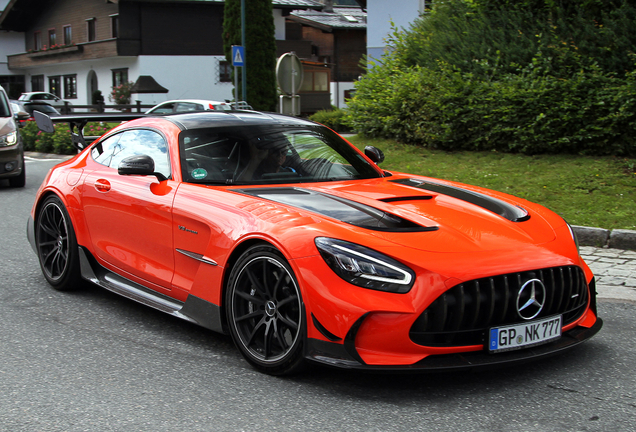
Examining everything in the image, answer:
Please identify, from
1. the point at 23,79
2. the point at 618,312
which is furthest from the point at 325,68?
the point at 618,312

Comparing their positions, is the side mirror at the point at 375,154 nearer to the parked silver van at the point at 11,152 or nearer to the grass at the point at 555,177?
the grass at the point at 555,177

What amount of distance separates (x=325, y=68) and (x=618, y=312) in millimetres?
39314

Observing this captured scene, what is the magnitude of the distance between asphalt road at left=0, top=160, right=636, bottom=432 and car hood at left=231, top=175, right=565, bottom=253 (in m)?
0.72

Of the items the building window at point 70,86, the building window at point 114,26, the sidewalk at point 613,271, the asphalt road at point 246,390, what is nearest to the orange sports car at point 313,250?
the asphalt road at point 246,390

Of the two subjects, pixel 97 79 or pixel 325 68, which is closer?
pixel 325 68

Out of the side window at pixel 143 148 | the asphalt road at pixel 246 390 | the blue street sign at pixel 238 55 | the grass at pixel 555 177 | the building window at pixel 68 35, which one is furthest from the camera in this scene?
the building window at pixel 68 35

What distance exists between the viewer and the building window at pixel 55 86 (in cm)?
5065

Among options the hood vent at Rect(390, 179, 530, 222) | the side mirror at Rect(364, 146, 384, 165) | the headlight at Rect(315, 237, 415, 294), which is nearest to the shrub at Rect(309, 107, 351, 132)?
the side mirror at Rect(364, 146, 384, 165)

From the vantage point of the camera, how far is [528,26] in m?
13.1

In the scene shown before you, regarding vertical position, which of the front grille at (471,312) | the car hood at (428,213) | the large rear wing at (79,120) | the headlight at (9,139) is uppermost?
the large rear wing at (79,120)

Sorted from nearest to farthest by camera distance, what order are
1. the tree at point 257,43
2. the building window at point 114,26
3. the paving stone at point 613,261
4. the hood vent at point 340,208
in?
the hood vent at point 340,208
the paving stone at point 613,261
the tree at point 257,43
the building window at point 114,26

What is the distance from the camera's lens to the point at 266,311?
3678mm

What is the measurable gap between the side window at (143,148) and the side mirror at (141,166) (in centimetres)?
9

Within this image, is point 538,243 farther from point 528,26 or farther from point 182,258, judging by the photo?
point 528,26
